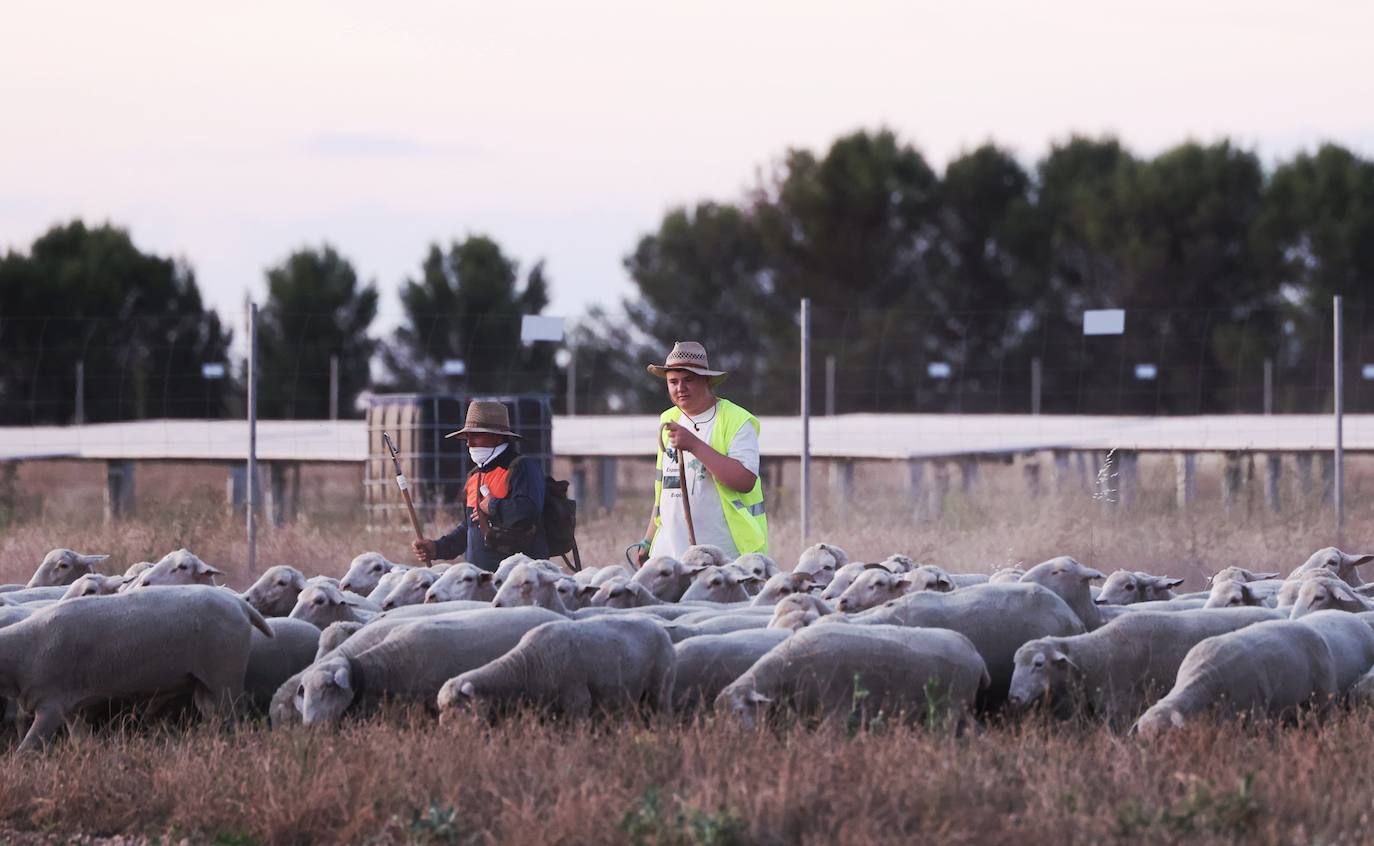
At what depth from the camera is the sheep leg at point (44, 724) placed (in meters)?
7.30

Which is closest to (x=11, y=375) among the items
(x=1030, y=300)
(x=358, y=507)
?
(x=358, y=507)

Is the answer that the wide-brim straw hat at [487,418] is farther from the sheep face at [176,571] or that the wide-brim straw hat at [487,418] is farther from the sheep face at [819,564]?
the sheep face at [819,564]

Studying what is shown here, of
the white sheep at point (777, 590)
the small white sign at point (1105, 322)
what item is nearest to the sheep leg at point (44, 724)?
the white sheep at point (777, 590)

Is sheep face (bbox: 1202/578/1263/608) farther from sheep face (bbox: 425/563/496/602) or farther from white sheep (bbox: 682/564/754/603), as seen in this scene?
sheep face (bbox: 425/563/496/602)

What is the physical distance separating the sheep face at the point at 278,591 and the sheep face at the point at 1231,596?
4585mm

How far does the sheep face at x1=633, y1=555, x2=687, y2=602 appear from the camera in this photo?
957cm

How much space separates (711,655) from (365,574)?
3532 millimetres

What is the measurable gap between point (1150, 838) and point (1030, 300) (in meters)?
38.7

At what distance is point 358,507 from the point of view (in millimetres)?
21250

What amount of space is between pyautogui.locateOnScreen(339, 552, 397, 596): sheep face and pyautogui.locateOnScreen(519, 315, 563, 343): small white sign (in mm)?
3558

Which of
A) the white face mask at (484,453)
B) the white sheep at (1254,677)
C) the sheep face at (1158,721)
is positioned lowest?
the sheep face at (1158,721)

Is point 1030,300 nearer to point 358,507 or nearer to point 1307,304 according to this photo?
point 1307,304

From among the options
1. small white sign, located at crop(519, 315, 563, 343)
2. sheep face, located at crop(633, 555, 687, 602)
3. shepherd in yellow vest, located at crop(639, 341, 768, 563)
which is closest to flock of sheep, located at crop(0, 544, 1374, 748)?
sheep face, located at crop(633, 555, 687, 602)

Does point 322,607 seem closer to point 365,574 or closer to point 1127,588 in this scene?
point 365,574
